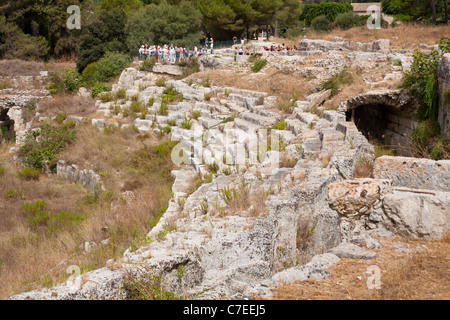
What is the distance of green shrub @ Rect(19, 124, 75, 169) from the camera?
1323 cm

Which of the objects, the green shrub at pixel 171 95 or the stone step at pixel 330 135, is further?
the green shrub at pixel 171 95

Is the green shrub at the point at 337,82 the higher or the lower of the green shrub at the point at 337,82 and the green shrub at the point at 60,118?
the higher

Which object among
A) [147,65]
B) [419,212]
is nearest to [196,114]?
[147,65]

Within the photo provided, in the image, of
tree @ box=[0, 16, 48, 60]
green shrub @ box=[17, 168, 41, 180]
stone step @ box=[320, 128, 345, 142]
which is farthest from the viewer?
tree @ box=[0, 16, 48, 60]

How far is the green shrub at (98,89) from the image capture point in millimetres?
18895

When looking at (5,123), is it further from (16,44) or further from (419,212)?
(419,212)

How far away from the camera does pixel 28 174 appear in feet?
41.2

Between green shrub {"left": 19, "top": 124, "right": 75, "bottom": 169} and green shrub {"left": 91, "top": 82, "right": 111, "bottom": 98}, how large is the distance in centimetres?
504

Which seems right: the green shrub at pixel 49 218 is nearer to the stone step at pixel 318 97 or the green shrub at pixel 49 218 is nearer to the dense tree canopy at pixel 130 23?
the stone step at pixel 318 97

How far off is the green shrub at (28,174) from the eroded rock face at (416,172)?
32.9ft

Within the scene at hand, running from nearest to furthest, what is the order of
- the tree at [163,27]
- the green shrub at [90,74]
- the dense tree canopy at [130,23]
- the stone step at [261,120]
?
the stone step at [261,120], the green shrub at [90,74], the dense tree canopy at [130,23], the tree at [163,27]

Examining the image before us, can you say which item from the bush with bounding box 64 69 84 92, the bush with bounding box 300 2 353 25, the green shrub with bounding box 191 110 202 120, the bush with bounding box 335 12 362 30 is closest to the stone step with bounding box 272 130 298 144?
the green shrub with bounding box 191 110 202 120

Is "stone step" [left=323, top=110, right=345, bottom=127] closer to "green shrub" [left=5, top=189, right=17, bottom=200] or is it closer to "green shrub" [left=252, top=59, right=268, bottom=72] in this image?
"green shrub" [left=252, top=59, right=268, bottom=72]

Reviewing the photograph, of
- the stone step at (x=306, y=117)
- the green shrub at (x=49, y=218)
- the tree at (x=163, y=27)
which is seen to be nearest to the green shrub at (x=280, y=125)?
the stone step at (x=306, y=117)
